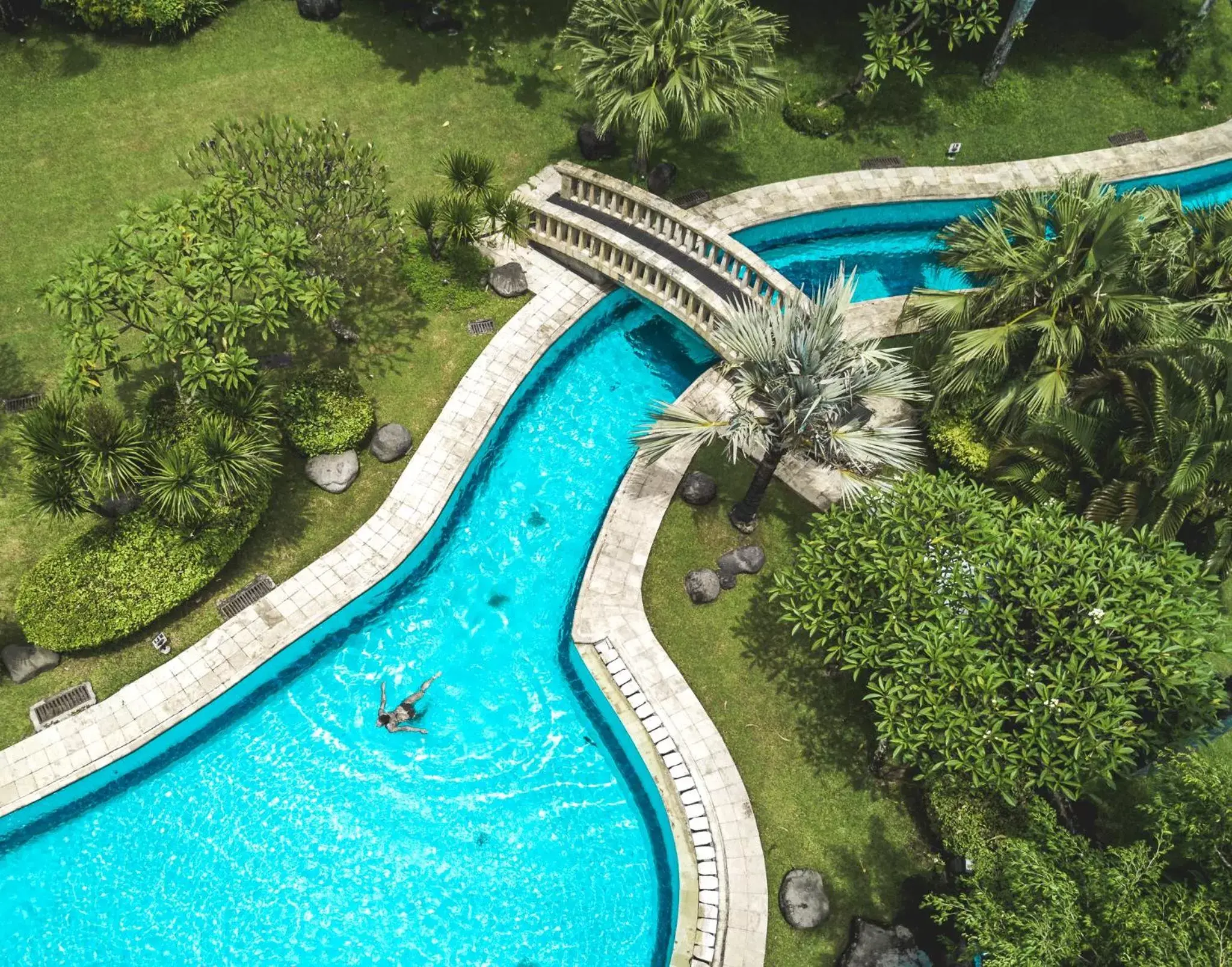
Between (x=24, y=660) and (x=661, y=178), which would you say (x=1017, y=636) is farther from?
(x=24, y=660)

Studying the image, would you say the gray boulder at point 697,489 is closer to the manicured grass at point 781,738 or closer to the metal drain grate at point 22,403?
the manicured grass at point 781,738

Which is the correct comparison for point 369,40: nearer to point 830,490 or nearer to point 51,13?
point 51,13

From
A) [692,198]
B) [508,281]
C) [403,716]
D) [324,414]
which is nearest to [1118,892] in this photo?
[403,716]

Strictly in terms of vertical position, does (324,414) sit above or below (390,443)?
above

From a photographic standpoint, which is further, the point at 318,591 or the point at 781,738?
the point at 318,591

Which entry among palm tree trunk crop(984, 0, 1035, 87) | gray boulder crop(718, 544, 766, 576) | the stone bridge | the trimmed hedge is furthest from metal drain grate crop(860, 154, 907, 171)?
the trimmed hedge

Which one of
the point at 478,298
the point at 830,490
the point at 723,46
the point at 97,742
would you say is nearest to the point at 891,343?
the point at 830,490

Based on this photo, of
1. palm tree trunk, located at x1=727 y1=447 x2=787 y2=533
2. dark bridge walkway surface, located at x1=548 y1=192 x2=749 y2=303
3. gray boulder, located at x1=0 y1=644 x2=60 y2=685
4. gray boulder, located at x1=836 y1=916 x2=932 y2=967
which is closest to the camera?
gray boulder, located at x1=836 y1=916 x2=932 y2=967

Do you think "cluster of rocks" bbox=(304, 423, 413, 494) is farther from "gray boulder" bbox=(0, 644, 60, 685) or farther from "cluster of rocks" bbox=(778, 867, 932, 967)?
"cluster of rocks" bbox=(778, 867, 932, 967)
